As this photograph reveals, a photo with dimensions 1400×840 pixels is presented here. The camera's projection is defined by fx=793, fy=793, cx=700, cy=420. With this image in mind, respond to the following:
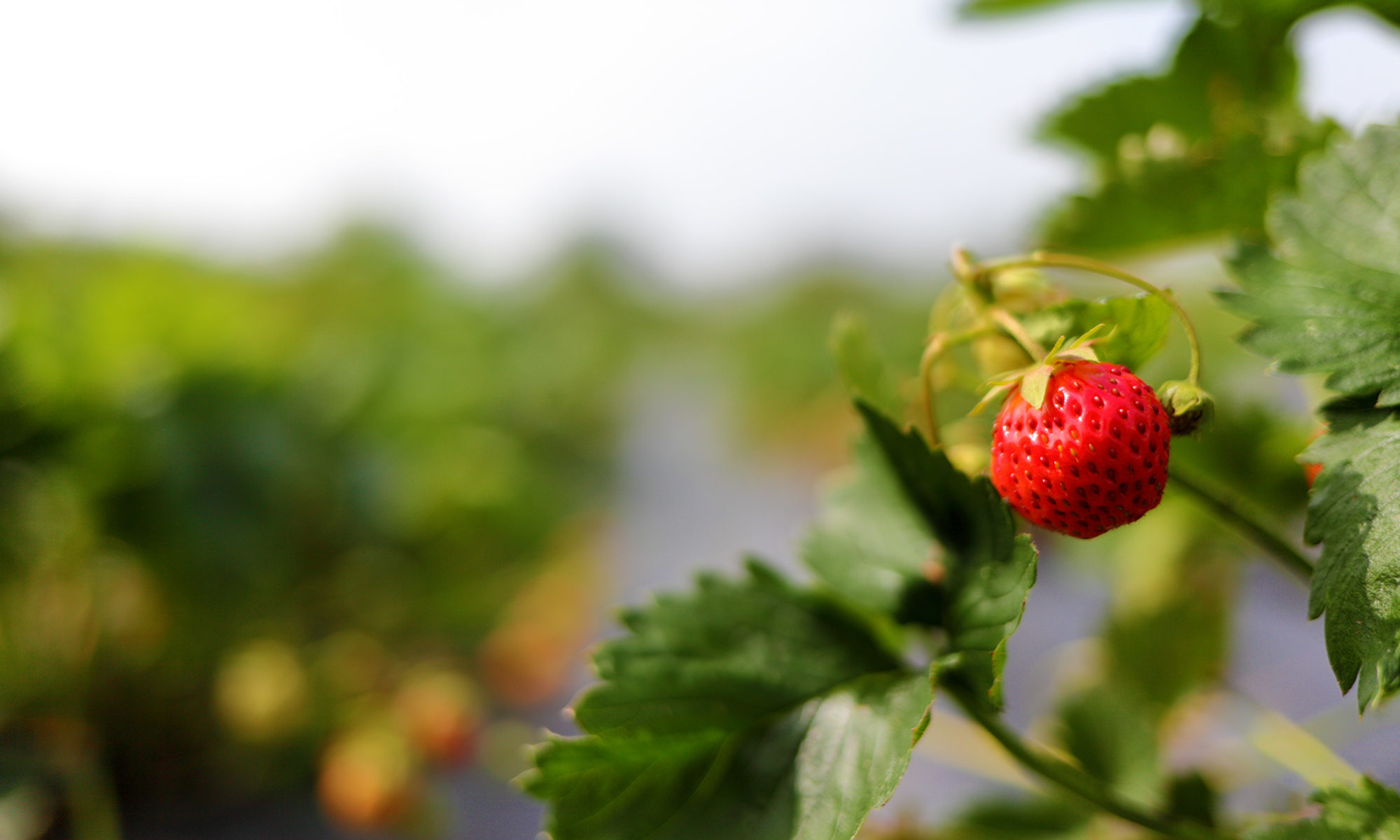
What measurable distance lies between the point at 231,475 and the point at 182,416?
0.06 meters

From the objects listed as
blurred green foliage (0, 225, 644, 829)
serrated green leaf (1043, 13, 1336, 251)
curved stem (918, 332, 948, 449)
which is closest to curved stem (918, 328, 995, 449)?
curved stem (918, 332, 948, 449)

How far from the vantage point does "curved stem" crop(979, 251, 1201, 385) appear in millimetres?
162

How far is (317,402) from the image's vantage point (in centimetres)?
86

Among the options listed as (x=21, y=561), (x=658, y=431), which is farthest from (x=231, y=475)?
(x=658, y=431)

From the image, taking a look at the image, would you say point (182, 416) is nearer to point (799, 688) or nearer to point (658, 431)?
point (799, 688)

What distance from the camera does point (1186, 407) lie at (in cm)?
16

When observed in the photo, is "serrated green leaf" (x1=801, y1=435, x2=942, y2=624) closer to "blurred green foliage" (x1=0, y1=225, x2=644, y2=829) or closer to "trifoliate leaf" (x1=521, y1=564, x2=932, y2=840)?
"trifoliate leaf" (x1=521, y1=564, x2=932, y2=840)

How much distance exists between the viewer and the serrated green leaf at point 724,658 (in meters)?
0.20

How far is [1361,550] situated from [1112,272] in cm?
7

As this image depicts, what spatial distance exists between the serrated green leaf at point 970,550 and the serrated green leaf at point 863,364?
0.02m

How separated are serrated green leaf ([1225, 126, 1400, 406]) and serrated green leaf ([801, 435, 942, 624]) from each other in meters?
0.09

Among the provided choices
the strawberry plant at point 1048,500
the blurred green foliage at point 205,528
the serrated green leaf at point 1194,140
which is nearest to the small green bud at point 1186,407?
the strawberry plant at point 1048,500

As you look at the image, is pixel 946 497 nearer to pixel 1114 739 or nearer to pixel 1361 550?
pixel 1361 550

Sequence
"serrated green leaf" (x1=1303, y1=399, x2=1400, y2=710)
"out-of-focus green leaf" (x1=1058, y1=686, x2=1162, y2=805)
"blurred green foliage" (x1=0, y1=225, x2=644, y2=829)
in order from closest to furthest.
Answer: "serrated green leaf" (x1=1303, y1=399, x2=1400, y2=710)
"out-of-focus green leaf" (x1=1058, y1=686, x2=1162, y2=805)
"blurred green foliage" (x1=0, y1=225, x2=644, y2=829)
